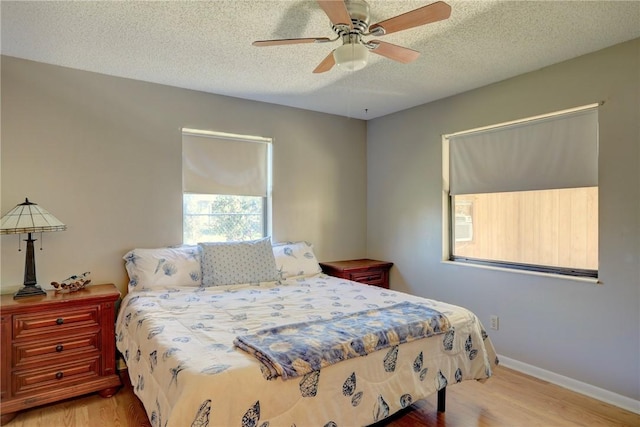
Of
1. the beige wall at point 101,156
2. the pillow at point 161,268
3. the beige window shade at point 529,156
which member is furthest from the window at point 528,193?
the pillow at point 161,268

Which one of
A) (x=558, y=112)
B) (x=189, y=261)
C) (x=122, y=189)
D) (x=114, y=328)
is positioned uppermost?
(x=558, y=112)

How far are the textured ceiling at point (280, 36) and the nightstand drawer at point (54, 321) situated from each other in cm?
178

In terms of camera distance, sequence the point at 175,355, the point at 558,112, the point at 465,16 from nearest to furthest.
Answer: the point at 175,355 → the point at 465,16 → the point at 558,112

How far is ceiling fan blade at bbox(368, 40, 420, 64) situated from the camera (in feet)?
6.68

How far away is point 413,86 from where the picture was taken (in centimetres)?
331

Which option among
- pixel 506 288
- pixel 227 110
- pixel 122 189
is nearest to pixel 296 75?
pixel 227 110

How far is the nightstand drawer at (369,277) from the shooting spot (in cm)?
393

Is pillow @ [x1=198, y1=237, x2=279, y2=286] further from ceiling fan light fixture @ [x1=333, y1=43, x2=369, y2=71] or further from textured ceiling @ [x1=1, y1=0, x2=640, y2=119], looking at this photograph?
ceiling fan light fixture @ [x1=333, y1=43, x2=369, y2=71]

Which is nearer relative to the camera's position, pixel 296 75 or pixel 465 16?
pixel 465 16

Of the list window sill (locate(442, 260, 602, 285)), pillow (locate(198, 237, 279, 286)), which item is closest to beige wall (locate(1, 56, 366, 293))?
pillow (locate(198, 237, 279, 286))

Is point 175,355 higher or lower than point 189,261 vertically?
lower

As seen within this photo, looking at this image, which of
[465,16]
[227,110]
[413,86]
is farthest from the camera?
[227,110]

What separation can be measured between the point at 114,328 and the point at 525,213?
3354mm

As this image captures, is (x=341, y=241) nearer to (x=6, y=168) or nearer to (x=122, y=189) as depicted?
(x=122, y=189)
